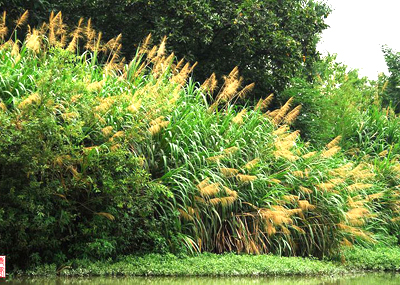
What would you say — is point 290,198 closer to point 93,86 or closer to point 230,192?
point 230,192

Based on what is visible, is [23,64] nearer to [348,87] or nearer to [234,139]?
[234,139]

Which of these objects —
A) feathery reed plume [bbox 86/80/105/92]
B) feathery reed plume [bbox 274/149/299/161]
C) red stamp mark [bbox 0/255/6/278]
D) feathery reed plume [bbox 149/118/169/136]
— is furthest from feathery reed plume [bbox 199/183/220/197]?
red stamp mark [bbox 0/255/6/278]

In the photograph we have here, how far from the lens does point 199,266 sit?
23.8ft

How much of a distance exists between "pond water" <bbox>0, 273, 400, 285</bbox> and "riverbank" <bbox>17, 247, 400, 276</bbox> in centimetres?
14

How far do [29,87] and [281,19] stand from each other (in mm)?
10430

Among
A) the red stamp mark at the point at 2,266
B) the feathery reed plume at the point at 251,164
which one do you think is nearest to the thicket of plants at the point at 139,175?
the feathery reed plume at the point at 251,164

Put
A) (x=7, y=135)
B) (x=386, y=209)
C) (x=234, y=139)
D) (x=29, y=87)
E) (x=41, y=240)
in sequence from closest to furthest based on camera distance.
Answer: (x=7, y=135) < (x=41, y=240) < (x=29, y=87) < (x=234, y=139) < (x=386, y=209)

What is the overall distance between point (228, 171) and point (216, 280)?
73.8 inches

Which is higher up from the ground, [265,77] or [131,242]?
[265,77]

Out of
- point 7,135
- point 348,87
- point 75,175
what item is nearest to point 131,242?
point 75,175

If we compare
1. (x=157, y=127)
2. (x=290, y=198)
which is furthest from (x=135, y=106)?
(x=290, y=198)

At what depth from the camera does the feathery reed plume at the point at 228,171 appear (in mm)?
8172

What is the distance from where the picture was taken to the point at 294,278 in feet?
25.5

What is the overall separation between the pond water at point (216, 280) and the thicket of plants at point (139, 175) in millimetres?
529
